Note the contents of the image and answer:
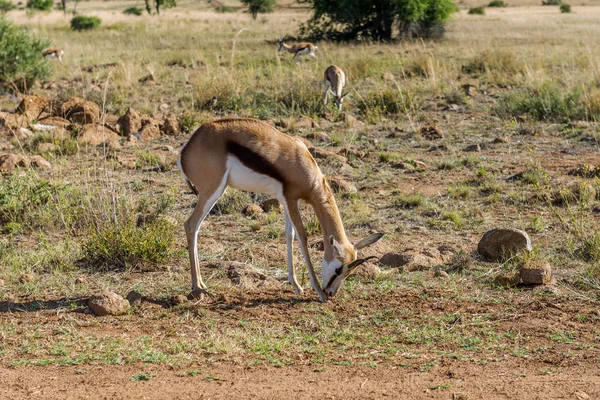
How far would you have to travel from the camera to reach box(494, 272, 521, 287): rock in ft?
21.0

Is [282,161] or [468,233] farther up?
[282,161]

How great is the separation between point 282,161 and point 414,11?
21.1m

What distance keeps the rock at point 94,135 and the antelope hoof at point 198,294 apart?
563cm

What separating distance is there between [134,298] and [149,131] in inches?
262

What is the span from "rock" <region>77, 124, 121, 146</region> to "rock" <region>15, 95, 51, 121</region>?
53.7 inches

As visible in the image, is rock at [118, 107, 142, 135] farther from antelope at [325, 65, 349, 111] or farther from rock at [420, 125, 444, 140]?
rock at [420, 125, 444, 140]

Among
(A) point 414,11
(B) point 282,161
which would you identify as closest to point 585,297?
(B) point 282,161

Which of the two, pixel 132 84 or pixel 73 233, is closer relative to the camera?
pixel 73 233

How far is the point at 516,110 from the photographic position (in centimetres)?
1340

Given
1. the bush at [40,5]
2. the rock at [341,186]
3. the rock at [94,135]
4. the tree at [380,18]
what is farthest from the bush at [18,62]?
the bush at [40,5]

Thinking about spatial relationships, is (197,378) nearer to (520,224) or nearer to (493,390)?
(493,390)

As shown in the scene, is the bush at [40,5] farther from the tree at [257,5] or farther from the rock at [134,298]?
the rock at [134,298]

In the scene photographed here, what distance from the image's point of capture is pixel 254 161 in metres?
5.75

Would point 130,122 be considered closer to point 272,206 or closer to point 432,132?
point 272,206
